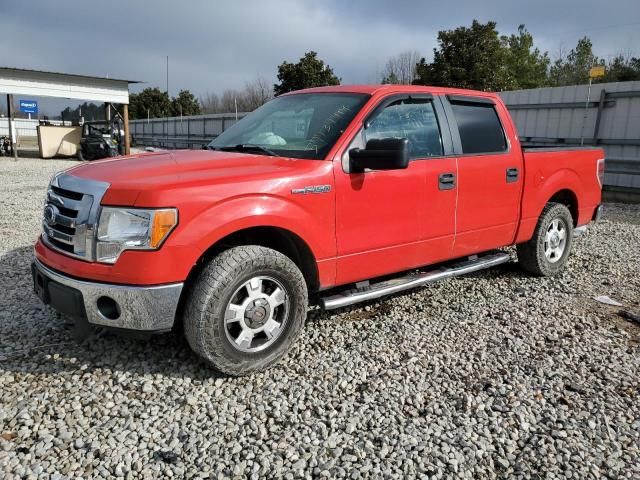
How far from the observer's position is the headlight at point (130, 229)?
2.88 m

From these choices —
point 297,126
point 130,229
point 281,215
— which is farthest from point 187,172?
point 297,126

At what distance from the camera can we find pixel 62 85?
23.1m

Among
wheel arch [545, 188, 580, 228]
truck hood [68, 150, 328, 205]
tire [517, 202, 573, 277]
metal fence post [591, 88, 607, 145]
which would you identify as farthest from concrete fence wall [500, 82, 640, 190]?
truck hood [68, 150, 328, 205]

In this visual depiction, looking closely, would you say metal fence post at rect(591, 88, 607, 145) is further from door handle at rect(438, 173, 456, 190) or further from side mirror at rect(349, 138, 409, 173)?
side mirror at rect(349, 138, 409, 173)

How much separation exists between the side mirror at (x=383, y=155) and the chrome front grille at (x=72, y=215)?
1.67 meters

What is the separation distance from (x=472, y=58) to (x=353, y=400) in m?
23.1

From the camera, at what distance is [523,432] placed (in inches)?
111

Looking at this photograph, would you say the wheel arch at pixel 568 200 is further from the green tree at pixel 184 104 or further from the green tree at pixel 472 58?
the green tree at pixel 184 104

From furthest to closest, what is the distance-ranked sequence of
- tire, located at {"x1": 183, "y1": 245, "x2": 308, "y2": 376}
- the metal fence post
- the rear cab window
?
the metal fence post < the rear cab window < tire, located at {"x1": 183, "y1": 245, "x2": 308, "y2": 376}

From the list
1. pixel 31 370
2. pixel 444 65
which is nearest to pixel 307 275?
pixel 31 370

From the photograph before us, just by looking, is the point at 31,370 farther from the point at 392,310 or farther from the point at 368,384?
the point at 392,310

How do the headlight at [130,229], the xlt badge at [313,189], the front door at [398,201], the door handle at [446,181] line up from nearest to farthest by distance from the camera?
the headlight at [130,229]
the xlt badge at [313,189]
the front door at [398,201]
the door handle at [446,181]

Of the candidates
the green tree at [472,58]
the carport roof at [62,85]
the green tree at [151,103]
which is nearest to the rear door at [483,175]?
the green tree at [472,58]

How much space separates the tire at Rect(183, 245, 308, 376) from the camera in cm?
308
